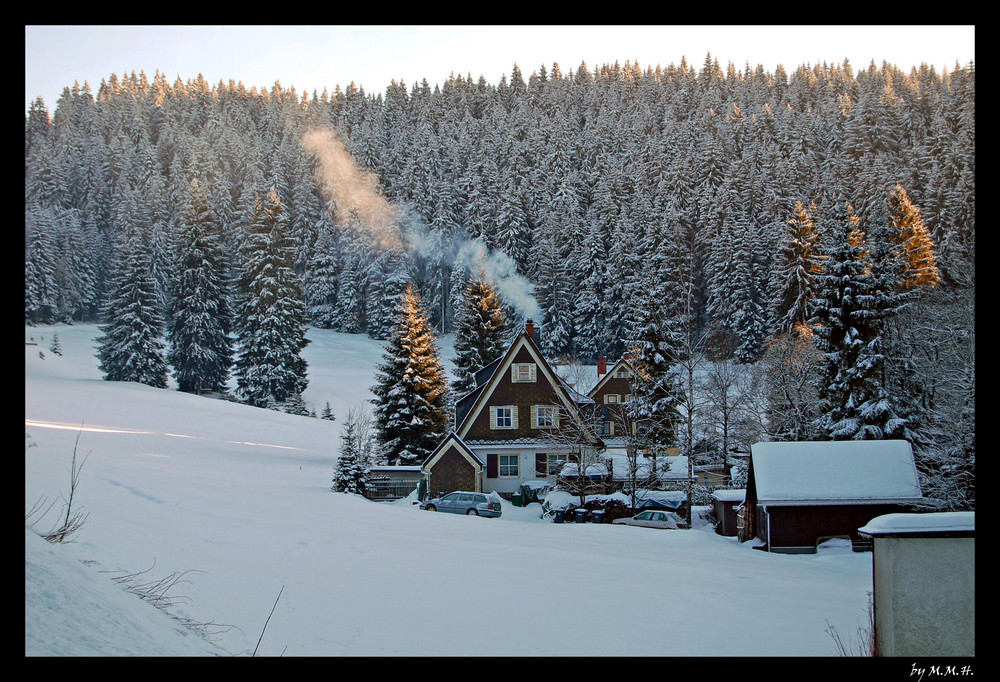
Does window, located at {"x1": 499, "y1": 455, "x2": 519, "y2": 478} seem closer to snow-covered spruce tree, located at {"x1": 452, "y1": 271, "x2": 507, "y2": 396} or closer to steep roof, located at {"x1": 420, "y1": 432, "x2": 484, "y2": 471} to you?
steep roof, located at {"x1": 420, "y1": 432, "x2": 484, "y2": 471}

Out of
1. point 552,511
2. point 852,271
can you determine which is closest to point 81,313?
point 552,511

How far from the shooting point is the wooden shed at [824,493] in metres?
Result: 22.1

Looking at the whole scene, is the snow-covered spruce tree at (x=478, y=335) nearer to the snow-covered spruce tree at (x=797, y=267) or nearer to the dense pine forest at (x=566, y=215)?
the dense pine forest at (x=566, y=215)

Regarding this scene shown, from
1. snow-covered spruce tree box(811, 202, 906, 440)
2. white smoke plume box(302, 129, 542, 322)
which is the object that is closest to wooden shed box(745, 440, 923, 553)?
snow-covered spruce tree box(811, 202, 906, 440)

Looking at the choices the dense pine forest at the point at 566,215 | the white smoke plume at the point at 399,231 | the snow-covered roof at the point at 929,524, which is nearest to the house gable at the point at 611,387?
the dense pine forest at the point at 566,215

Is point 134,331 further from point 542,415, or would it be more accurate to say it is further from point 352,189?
point 352,189

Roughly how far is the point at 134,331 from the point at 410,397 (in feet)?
97.2

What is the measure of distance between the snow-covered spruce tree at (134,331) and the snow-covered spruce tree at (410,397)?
2603 cm

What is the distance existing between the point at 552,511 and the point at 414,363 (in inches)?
629

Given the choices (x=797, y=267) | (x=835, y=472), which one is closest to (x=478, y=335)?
(x=797, y=267)

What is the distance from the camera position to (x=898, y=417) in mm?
28391

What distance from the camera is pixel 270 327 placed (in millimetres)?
62156
